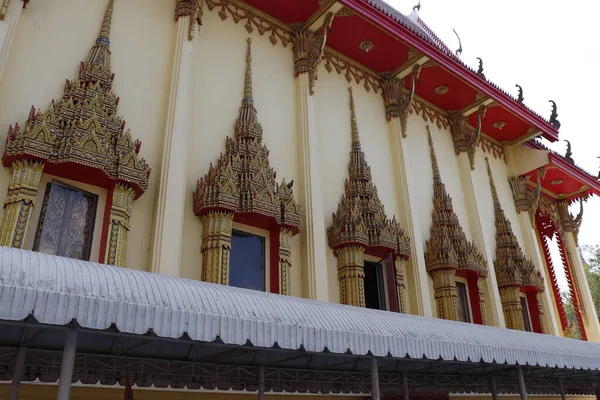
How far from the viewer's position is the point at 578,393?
11766 mm

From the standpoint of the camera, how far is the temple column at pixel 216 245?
725 centimetres

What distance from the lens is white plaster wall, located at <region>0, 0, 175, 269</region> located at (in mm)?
6699

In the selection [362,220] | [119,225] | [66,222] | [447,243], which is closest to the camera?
[66,222]

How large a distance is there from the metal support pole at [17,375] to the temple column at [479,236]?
9.71 m

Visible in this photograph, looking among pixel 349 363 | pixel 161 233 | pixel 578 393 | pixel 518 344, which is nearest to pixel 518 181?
pixel 578 393

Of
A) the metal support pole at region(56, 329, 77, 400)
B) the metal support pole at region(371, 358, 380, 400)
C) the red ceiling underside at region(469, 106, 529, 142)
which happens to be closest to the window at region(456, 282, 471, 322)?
the red ceiling underside at region(469, 106, 529, 142)

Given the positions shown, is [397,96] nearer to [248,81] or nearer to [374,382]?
[248,81]

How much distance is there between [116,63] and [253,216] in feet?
10.3

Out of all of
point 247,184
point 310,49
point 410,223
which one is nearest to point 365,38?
point 310,49

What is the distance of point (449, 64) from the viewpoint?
453 inches

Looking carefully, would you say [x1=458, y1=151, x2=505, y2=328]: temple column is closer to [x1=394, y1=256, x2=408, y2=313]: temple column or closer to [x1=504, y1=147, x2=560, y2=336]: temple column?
[x1=504, y1=147, x2=560, y2=336]: temple column

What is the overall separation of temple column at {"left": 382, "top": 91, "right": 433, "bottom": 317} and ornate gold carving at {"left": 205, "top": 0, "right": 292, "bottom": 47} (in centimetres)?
292

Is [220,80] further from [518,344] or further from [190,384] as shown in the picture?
[518,344]

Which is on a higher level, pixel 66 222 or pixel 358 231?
pixel 358 231
